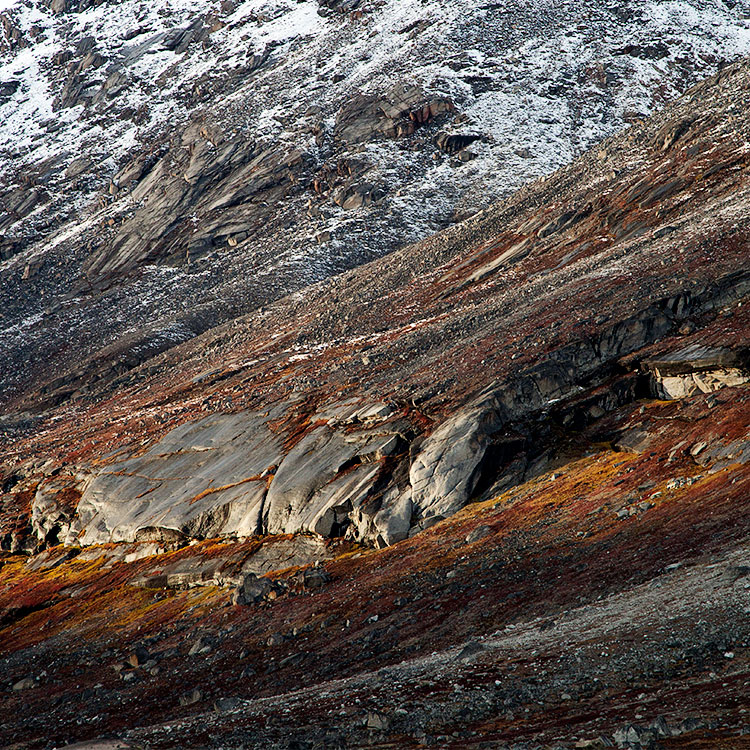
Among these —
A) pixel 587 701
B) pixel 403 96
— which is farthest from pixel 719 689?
pixel 403 96

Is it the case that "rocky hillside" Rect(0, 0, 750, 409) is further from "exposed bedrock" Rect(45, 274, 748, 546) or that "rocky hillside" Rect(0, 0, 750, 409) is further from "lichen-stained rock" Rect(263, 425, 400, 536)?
"lichen-stained rock" Rect(263, 425, 400, 536)

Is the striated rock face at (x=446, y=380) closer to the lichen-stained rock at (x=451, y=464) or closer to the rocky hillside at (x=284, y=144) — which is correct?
the lichen-stained rock at (x=451, y=464)

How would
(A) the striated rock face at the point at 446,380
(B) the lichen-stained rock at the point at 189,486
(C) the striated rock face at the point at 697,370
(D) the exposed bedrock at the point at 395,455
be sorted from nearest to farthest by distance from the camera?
(C) the striated rock face at the point at 697,370 < (D) the exposed bedrock at the point at 395,455 < (A) the striated rock face at the point at 446,380 < (B) the lichen-stained rock at the point at 189,486

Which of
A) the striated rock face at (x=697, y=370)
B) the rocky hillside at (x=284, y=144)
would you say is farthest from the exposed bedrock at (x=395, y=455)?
the rocky hillside at (x=284, y=144)

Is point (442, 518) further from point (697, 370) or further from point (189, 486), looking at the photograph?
point (189, 486)

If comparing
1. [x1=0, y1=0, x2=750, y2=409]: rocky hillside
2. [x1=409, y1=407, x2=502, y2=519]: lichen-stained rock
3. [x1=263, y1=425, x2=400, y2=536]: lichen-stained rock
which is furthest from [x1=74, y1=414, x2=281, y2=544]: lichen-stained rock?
[x1=0, y1=0, x2=750, y2=409]: rocky hillside
